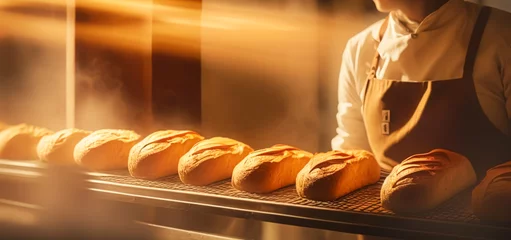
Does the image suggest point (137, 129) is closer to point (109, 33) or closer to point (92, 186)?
point (109, 33)

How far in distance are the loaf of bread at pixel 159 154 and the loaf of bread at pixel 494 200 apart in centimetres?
95

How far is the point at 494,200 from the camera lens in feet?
3.56

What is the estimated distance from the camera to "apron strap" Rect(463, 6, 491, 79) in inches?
77.9

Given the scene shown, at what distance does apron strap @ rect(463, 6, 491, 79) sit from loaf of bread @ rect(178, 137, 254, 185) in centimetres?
87

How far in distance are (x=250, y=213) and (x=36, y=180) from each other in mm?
892

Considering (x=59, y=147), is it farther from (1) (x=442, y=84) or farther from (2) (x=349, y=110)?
(1) (x=442, y=84)

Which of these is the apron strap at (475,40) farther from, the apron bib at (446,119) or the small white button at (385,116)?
the small white button at (385,116)

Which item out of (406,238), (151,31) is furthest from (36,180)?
(406,238)

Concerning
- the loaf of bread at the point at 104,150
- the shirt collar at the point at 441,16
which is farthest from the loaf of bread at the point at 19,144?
the shirt collar at the point at 441,16

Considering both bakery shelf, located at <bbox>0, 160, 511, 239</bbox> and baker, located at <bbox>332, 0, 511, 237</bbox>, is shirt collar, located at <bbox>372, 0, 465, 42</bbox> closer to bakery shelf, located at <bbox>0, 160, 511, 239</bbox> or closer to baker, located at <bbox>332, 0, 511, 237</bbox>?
baker, located at <bbox>332, 0, 511, 237</bbox>

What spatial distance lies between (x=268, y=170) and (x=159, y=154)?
1.34 feet

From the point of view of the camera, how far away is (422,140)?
2.02m

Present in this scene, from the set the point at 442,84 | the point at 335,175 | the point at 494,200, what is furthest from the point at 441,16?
the point at 494,200

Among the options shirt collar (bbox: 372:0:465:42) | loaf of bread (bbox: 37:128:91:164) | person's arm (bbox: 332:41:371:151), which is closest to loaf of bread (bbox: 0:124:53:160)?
loaf of bread (bbox: 37:128:91:164)
